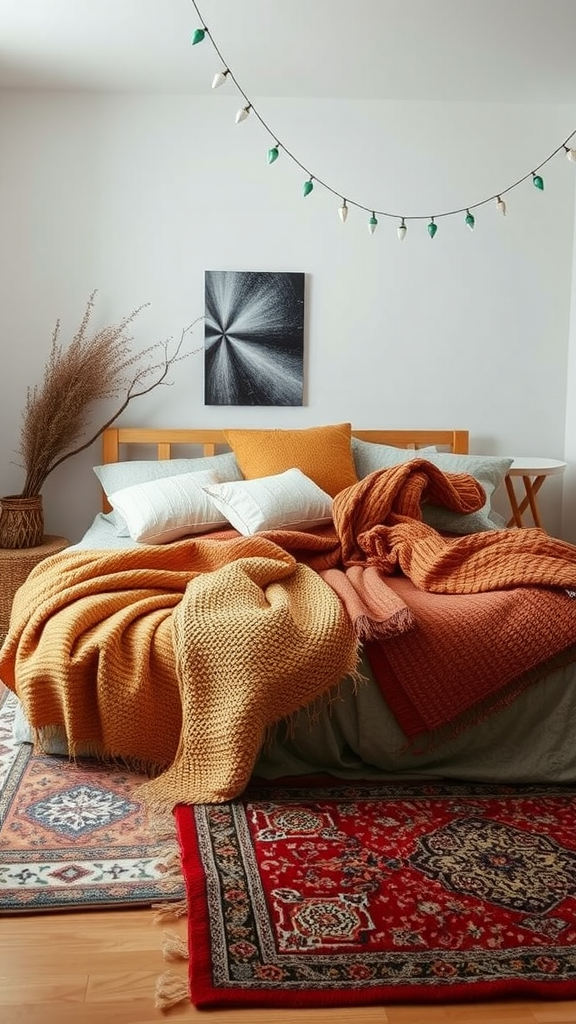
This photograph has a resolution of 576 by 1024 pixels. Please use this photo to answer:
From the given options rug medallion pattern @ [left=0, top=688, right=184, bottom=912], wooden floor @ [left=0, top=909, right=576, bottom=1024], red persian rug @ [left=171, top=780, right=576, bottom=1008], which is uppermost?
red persian rug @ [left=171, top=780, right=576, bottom=1008]

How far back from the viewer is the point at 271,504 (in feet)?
12.6

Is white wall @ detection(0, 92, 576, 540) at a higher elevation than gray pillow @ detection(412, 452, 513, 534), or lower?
higher

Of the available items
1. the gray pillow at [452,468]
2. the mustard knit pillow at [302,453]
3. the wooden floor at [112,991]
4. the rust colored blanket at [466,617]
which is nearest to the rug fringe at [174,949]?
the wooden floor at [112,991]

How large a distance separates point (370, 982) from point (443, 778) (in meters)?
0.99

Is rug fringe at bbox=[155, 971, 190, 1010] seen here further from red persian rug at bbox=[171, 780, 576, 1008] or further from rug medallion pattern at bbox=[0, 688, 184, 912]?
rug medallion pattern at bbox=[0, 688, 184, 912]

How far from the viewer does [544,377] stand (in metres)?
5.14

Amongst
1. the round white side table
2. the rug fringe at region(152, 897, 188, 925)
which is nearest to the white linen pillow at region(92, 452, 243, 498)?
the round white side table

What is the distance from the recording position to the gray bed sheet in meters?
2.80

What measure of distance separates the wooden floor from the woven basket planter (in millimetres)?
2539

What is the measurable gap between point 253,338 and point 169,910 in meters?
3.27

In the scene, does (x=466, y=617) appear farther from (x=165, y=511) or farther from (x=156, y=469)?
(x=156, y=469)

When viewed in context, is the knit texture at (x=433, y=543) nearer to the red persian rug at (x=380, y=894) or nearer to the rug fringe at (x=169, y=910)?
the red persian rug at (x=380, y=894)

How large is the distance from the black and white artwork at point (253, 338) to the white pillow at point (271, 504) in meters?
1.06

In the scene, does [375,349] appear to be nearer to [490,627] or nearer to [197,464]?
[197,464]
